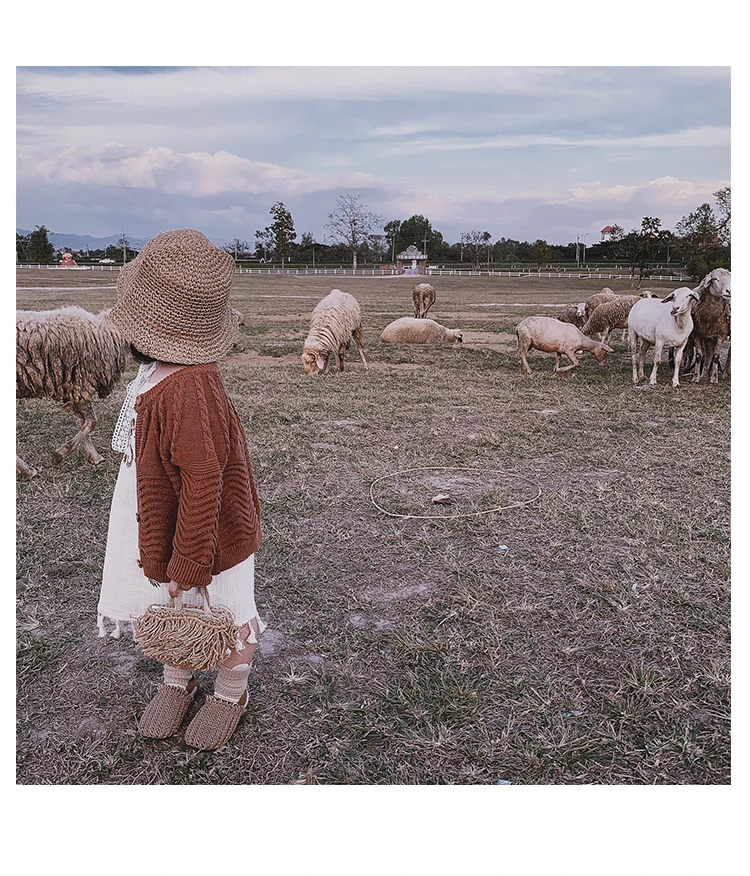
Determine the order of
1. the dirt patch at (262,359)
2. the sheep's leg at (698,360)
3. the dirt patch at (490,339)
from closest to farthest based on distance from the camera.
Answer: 1. the sheep's leg at (698,360)
2. the dirt patch at (262,359)
3. the dirt patch at (490,339)

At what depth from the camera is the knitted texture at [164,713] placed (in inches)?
108

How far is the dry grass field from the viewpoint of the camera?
269 cm

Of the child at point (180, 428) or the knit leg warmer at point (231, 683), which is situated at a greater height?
the child at point (180, 428)

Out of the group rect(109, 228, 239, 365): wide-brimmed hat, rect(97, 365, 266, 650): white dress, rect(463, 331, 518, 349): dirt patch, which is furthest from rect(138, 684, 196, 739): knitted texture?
rect(463, 331, 518, 349): dirt patch

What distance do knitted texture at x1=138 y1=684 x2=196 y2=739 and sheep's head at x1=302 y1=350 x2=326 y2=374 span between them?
26.2 ft

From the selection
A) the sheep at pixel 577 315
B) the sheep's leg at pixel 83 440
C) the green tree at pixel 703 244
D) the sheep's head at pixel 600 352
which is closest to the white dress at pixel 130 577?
the sheep's leg at pixel 83 440

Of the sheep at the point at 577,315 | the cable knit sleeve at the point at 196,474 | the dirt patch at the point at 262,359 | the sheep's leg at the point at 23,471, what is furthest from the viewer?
the sheep at the point at 577,315

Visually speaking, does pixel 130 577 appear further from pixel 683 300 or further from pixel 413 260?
pixel 413 260

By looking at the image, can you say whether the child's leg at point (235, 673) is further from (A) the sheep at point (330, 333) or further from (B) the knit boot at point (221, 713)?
(A) the sheep at point (330, 333)

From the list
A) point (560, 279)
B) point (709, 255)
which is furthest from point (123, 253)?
point (709, 255)

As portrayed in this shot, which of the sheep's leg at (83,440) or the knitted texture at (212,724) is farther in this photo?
the sheep's leg at (83,440)

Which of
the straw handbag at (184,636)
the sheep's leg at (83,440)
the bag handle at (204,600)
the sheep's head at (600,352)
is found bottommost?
the straw handbag at (184,636)

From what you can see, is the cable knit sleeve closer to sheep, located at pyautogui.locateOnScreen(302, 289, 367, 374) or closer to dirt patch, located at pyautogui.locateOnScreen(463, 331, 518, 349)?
sheep, located at pyautogui.locateOnScreen(302, 289, 367, 374)

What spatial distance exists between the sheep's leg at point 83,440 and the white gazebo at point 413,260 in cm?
4229
